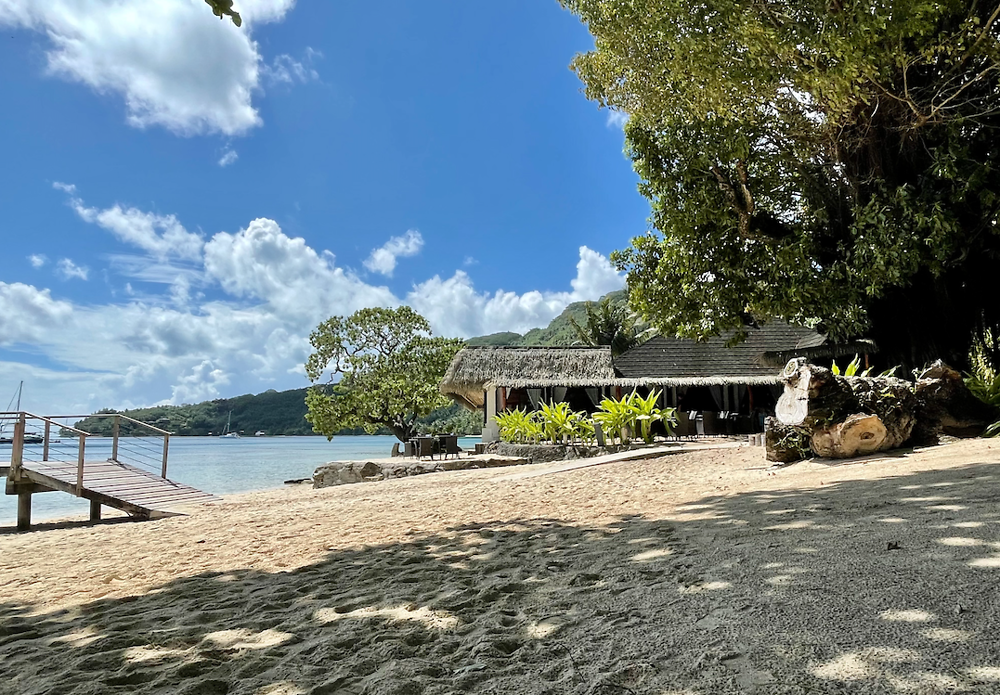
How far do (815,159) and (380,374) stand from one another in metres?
18.7

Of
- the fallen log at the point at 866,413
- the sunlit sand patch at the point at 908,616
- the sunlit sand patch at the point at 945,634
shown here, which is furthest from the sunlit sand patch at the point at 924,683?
the fallen log at the point at 866,413

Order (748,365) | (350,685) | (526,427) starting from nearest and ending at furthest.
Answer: (350,685)
(526,427)
(748,365)

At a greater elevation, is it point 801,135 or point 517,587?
point 801,135

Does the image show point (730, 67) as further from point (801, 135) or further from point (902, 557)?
point (902, 557)

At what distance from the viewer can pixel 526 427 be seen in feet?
46.3

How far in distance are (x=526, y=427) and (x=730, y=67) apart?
845 centimetres

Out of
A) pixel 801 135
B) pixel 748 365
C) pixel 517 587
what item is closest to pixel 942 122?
pixel 801 135

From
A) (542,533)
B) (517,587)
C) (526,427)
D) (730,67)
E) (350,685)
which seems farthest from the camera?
(526,427)

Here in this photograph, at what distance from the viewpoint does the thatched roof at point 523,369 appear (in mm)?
21078

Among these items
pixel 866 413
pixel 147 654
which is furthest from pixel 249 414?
pixel 147 654

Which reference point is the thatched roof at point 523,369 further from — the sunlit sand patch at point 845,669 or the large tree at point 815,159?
the sunlit sand patch at point 845,669

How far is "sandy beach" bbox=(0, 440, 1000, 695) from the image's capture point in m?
1.89

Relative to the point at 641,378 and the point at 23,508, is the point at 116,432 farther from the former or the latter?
the point at 641,378

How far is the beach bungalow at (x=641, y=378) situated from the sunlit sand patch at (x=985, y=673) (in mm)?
17697
